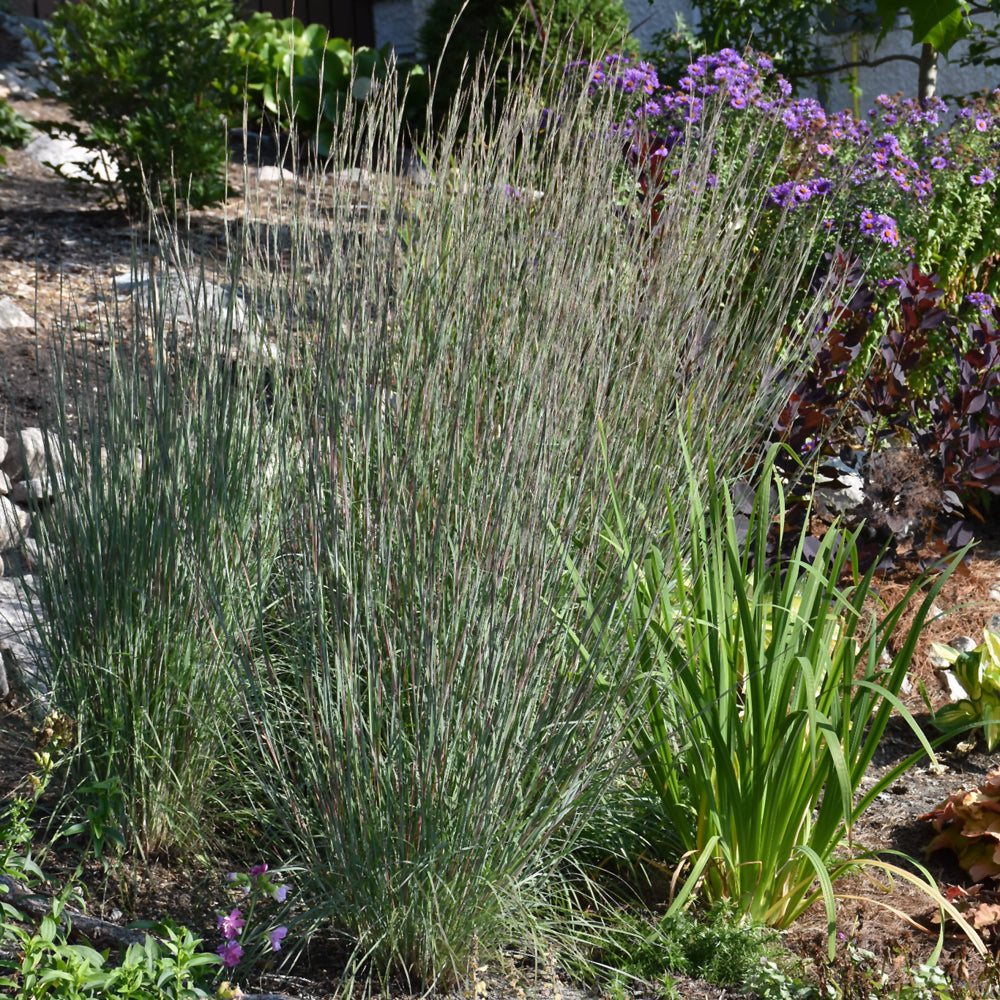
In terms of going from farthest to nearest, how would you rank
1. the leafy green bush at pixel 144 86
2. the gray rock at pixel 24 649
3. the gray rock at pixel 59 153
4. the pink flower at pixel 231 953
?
the gray rock at pixel 59 153 → the leafy green bush at pixel 144 86 → the gray rock at pixel 24 649 → the pink flower at pixel 231 953

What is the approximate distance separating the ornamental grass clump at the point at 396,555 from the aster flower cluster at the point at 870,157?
1.74 metres

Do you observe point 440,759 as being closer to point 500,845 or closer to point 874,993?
point 500,845

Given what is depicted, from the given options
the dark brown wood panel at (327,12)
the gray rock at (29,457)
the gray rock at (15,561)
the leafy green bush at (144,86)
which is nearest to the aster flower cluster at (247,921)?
the gray rock at (15,561)

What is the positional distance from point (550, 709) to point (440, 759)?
24 centimetres

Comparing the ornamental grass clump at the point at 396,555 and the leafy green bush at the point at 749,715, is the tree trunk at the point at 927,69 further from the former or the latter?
the leafy green bush at the point at 749,715

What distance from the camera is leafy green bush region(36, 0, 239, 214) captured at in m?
5.65

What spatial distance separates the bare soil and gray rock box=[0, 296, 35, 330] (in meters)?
0.05

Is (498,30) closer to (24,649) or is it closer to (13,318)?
(13,318)

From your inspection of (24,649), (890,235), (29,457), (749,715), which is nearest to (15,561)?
(24,649)

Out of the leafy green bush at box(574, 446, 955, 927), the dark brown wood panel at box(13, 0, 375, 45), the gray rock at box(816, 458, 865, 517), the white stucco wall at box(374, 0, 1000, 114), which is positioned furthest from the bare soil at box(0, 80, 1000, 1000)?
the dark brown wood panel at box(13, 0, 375, 45)

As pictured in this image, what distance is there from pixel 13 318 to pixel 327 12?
7346 mm

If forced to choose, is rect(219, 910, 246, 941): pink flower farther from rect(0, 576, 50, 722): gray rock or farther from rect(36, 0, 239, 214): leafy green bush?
rect(36, 0, 239, 214): leafy green bush

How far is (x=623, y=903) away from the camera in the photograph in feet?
7.35

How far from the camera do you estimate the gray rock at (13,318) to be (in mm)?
4621
